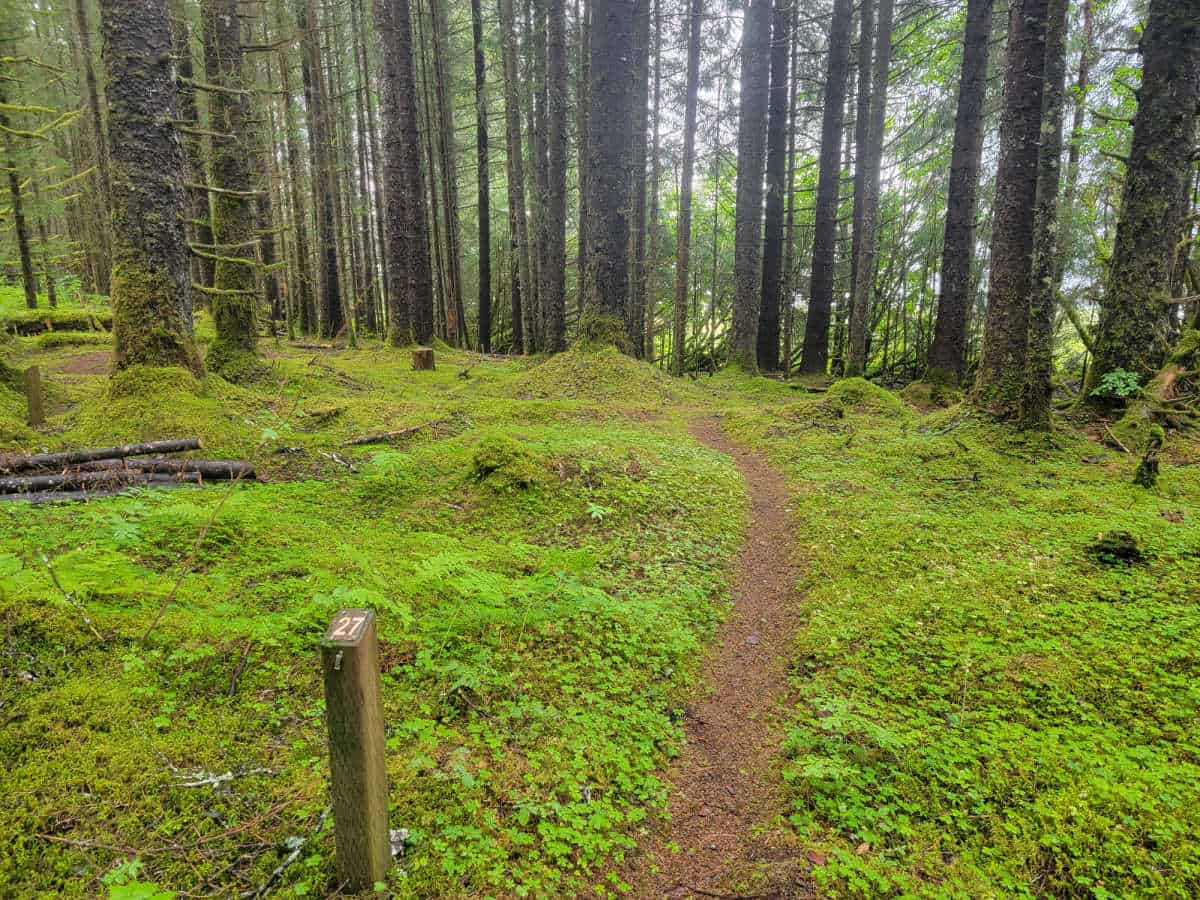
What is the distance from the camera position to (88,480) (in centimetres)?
496

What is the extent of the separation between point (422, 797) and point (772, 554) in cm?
446

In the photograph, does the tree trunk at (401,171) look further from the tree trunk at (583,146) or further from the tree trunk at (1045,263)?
the tree trunk at (1045,263)

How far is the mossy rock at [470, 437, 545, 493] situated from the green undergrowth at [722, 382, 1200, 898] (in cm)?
306

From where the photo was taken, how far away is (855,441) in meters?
9.41

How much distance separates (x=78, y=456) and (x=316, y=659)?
3511 millimetres

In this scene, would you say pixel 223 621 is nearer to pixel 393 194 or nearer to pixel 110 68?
pixel 110 68

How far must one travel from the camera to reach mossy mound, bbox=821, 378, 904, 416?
11.4 metres

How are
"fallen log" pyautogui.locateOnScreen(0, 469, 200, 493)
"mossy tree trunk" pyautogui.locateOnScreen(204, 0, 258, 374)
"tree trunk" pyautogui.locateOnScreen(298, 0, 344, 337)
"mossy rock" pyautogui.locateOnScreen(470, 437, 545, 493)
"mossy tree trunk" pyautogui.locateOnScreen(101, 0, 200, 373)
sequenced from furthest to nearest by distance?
"tree trunk" pyautogui.locateOnScreen(298, 0, 344, 337), "mossy tree trunk" pyautogui.locateOnScreen(204, 0, 258, 374), "mossy rock" pyautogui.locateOnScreen(470, 437, 545, 493), "mossy tree trunk" pyautogui.locateOnScreen(101, 0, 200, 373), "fallen log" pyautogui.locateOnScreen(0, 469, 200, 493)

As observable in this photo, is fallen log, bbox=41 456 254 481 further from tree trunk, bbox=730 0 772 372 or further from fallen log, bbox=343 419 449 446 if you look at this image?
tree trunk, bbox=730 0 772 372

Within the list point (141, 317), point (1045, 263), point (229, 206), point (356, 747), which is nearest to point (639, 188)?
point (229, 206)

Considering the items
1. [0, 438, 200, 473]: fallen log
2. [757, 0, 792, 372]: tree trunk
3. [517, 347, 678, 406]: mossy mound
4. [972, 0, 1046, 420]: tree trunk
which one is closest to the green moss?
[0, 438, 200, 473]: fallen log

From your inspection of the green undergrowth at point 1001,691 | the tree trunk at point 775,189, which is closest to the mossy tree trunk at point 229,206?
the green undergrowth at point 1001,691

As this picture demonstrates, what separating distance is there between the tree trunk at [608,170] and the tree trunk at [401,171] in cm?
531

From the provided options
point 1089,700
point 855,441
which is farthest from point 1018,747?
point 855,441
